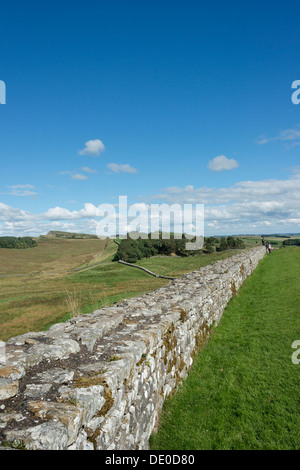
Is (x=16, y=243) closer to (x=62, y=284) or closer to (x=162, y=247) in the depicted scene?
(x=162, y=247)

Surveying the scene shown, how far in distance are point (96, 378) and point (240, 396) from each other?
322cm

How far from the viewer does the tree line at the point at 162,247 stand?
5691 cm

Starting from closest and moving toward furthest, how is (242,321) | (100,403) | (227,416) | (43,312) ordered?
(100,403) < (227,416) < (242,321) < (43,312)

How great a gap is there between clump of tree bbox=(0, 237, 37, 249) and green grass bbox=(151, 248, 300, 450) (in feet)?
384

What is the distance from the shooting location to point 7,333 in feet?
48.9

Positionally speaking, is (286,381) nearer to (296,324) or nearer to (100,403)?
(296,324)

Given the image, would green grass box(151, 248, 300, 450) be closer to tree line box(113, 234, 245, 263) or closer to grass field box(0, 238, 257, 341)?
grass field box(0, 238, 257, 341)

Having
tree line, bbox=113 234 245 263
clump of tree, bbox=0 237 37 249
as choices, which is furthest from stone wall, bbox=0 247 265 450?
clump of tree, bbox=0 237 37 249

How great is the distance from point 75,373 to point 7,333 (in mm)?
14308

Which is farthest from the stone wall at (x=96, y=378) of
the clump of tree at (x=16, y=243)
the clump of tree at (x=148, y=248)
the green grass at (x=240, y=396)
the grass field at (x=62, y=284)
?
the clump of tree at (x=16, y=243)

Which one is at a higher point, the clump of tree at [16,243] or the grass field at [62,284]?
the clump of tree at [16,243]

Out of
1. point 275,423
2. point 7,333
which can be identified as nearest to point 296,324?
point 275,423

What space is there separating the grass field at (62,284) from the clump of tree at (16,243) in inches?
268

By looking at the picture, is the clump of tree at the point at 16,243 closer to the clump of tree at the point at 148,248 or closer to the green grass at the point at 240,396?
the clump of tree at the point at 148,248
